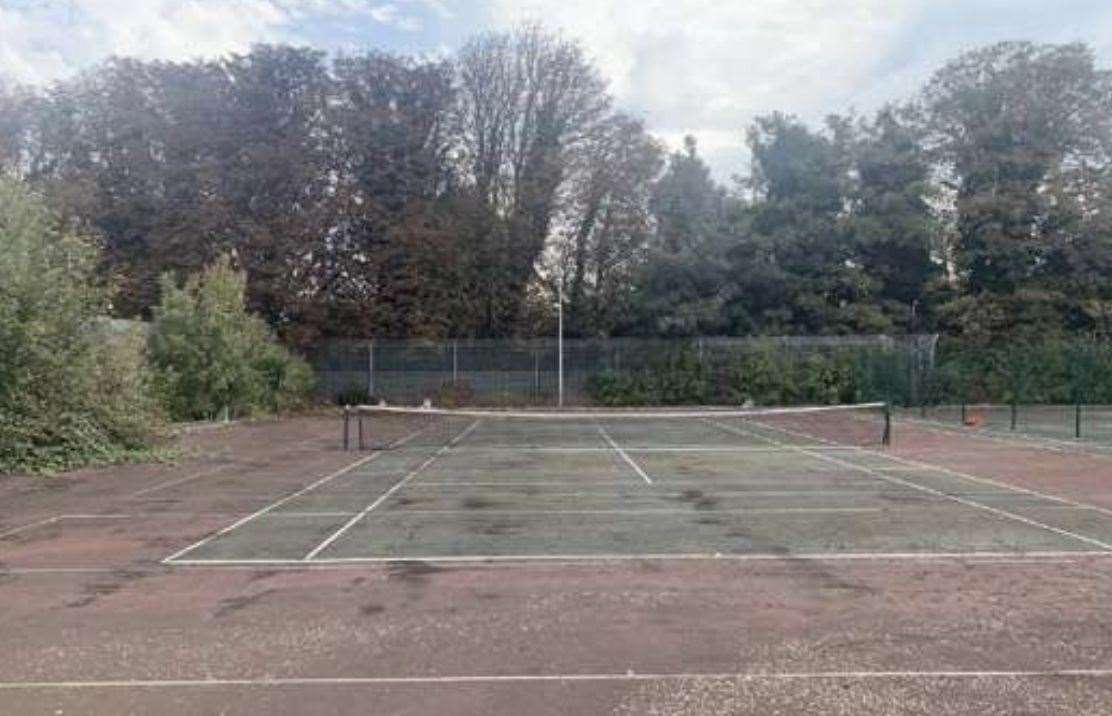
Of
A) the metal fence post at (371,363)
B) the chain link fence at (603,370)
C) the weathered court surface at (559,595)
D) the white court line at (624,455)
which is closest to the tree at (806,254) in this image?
the chain link fence at (603,370)

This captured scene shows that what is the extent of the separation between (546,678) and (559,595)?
2502mm

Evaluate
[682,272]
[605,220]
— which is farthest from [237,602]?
[605,220]

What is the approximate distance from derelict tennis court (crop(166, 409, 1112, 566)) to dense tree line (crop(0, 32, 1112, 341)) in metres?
A: 29.4

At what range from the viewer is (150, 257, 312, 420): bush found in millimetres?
35062

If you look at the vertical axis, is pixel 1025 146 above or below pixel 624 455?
above

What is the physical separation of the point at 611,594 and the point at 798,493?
8.44 m

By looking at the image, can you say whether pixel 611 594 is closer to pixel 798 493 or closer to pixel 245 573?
pixel 245 573

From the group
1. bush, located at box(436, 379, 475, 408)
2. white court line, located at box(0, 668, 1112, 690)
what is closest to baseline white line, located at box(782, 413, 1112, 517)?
white court line, located at box(0, 668, 1112, 690)

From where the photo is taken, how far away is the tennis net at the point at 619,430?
94.1ft

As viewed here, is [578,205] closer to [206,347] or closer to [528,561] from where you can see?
[206,347]

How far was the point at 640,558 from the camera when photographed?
11.3m

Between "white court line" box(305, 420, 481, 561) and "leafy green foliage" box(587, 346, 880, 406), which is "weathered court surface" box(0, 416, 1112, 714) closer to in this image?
"white court line" box(305, 420, 481, 561)

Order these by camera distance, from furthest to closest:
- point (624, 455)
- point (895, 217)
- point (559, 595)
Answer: point (895, 217) → point (624, 455) → point (559, 595)

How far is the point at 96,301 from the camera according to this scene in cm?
2278
